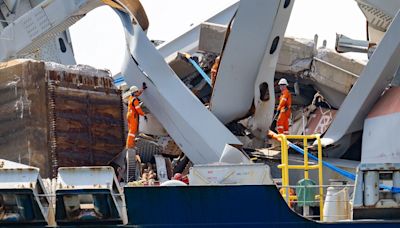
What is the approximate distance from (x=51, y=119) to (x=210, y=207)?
14.9 ft

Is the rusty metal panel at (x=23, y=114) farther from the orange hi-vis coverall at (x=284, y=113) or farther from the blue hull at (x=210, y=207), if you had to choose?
the blue hull at (x=210, y=207)

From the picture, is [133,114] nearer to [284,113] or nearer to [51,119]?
[51,119]

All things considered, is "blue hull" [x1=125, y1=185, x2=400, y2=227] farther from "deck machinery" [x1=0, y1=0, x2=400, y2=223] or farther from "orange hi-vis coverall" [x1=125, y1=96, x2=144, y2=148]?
"orange hi-vis coverall" [x1=125, y1=96, x2=144, y2=148]

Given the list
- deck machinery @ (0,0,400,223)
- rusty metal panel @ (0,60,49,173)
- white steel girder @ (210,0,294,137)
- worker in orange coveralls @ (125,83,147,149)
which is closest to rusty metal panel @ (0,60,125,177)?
rusty metal panel @ (0,60,49,173)

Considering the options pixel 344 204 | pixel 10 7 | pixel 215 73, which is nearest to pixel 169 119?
pixel 215 73

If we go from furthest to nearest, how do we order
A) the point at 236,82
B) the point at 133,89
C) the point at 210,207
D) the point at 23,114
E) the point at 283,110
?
the point at 133,89 → the point at 283,110 → the point at 236,82 → the point at 23,114 → the point at 210,207

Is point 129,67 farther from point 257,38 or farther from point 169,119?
point 257,38

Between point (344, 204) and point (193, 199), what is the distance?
189 cm

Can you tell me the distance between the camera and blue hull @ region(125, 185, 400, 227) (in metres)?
11.0

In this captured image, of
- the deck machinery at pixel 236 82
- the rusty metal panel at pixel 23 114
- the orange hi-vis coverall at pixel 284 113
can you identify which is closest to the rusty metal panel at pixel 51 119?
the rusty metal panel at pixel 23 114

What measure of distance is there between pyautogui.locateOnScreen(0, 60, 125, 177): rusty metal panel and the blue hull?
383 centimetres

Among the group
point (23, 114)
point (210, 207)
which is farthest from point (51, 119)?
point (210, 207)

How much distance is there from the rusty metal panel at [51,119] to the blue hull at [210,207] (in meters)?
3.83

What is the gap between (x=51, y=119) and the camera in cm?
1480
